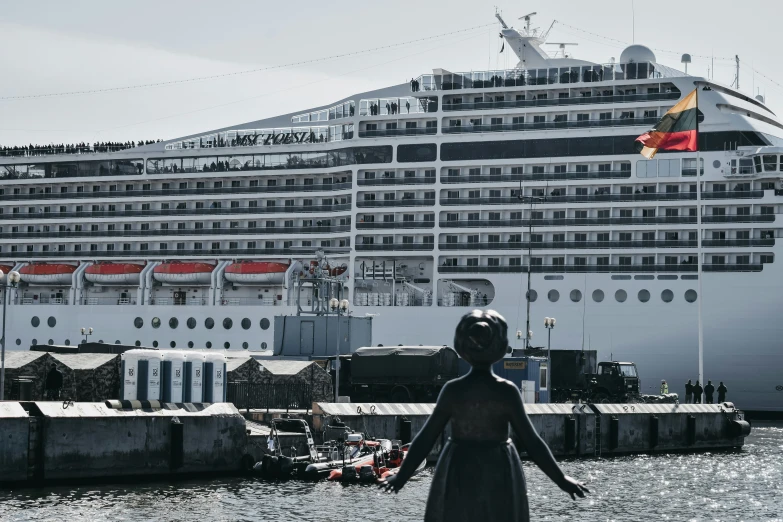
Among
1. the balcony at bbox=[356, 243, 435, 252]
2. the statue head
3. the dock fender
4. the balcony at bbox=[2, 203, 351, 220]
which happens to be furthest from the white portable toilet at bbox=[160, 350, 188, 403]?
the balcony at bbox=[2, 203, 351, 220]

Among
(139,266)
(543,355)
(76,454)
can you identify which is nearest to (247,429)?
(76,454)

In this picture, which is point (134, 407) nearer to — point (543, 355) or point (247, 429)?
point (247, 429)

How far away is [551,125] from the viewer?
65875 millimetres

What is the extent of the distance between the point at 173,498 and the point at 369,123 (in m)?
43.9

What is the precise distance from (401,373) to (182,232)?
27.6 meters

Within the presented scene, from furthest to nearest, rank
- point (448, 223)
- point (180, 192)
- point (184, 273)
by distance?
point (180, 192) → point (184, 273) → point (448, 223)

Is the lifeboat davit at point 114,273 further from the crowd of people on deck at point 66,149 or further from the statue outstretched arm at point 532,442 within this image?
the statue outstretched arm at point 532,442

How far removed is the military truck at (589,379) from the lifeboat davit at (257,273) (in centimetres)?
2084

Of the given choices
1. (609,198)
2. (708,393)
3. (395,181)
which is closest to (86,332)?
(395,181)

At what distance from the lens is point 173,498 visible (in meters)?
28.4

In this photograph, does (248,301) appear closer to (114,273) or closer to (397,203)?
(114,273)

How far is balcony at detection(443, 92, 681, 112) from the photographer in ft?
211

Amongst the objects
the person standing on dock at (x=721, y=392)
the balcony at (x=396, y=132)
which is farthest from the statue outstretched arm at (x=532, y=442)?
the balcony at (x=396, y=132)

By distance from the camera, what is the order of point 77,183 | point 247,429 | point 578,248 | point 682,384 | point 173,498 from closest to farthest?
point 173,498, point 247,429, point 682,384, point 578,248, point 77,183
